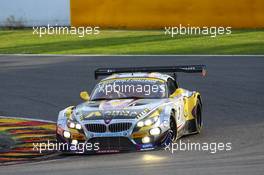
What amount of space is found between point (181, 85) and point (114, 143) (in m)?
9.46

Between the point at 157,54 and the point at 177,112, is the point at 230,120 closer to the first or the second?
the point at 177,112

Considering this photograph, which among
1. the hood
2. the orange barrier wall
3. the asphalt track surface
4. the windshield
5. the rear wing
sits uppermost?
the orange barrier wall

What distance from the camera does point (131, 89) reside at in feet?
51.0

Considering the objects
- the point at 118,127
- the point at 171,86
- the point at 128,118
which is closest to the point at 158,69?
the point at 171,86

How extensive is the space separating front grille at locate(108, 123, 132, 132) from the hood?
0.15 m

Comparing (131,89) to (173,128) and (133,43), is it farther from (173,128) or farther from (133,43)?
(133,43)

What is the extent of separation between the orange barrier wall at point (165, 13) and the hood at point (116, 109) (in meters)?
24.0

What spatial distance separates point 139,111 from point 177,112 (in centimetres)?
94

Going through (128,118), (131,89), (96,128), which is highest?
(131,89)

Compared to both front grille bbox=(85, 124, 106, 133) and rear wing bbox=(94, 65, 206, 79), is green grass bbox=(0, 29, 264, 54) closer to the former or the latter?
rear wing bbox=(94, 65, 206, 79)

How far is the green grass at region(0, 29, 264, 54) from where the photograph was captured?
3253cm

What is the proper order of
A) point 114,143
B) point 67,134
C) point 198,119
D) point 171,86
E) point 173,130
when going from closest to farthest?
point 114,143, point 67,134, point 173,130, point 171,86, point 198,119

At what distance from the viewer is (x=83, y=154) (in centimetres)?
1409

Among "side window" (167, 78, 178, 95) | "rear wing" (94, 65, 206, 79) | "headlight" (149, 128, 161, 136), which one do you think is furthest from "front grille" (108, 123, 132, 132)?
"rear wing" (94, 65, 206, 79)
